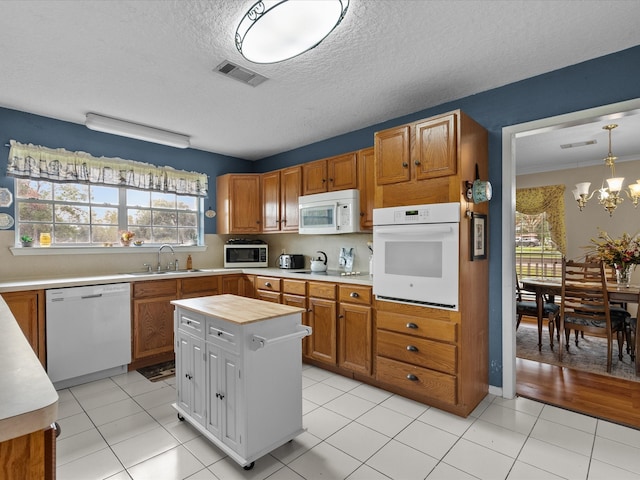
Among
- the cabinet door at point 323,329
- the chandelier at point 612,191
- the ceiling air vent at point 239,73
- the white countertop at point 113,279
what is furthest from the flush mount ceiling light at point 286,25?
the chandelier at point 612,191

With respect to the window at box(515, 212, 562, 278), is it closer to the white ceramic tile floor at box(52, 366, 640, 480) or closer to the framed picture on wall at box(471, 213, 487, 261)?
the framed picture on wall at box(471, 213, 487, 261)

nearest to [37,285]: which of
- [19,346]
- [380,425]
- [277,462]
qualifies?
[19,346]

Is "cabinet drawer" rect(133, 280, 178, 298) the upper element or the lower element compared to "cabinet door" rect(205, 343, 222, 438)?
upper

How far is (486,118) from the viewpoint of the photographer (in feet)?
9.54

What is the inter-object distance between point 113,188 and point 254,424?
3298mm

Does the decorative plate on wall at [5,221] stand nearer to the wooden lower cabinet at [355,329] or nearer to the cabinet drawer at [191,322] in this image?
the cabinet drawer at [191,322]

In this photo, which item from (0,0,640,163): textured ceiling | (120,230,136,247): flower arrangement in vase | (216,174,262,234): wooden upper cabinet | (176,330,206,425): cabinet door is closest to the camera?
(0,0,640,163): textured ceiling

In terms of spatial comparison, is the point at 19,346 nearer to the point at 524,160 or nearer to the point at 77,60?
the point at 77,60

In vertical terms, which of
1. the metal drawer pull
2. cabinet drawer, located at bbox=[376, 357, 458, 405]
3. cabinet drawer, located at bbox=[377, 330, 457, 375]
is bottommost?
cabinet drawer, located at bbox=[376, 357, 458, 405]

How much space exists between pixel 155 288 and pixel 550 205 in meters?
6.03

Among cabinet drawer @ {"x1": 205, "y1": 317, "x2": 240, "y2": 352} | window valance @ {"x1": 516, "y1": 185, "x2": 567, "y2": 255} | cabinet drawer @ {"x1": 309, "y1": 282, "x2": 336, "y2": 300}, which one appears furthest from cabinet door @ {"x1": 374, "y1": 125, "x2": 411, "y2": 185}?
window valance @ {"x1": 516, "y1": 185, "x2": 567, "y2": 255}

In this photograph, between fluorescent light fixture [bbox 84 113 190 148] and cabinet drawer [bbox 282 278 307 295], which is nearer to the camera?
fluorescent light fixture [bbox 84 113 190 148]

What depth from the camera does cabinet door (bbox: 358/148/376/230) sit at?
3436mm

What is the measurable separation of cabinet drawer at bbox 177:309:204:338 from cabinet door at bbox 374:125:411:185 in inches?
71.4
